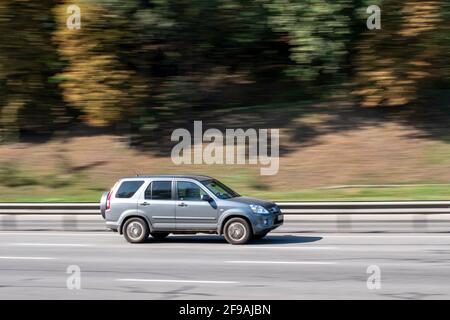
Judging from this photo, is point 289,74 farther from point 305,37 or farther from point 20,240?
point 20,240

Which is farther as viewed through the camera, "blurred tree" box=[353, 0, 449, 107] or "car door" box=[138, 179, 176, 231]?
"blurred tree" box=[353, 0, 449, 107]

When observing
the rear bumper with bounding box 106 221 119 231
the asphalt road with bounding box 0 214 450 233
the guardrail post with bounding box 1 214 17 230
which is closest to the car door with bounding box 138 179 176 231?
the rear bumper with bounding box 106 221 119 231

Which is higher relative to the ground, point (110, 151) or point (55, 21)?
point (55, 21)

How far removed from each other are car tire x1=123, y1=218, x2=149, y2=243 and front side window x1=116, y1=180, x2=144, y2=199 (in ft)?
1.87

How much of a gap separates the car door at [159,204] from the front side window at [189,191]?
0.20m

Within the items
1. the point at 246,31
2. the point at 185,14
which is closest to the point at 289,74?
the point at 246,31

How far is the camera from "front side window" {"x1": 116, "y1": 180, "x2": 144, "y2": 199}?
Answer: 53.9ft

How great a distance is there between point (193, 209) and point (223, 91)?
56.7 ft

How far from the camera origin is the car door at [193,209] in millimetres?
15789

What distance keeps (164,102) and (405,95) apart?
9777mm

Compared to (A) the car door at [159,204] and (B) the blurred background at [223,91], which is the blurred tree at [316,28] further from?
(A) the car door at [159,204]

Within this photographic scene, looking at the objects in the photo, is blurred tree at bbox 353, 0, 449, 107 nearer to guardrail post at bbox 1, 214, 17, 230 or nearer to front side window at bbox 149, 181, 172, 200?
front side window at bbox 149, 181, 172, 200

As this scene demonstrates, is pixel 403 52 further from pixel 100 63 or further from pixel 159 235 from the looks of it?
pixel 159 235

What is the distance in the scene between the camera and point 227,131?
29.2 meters
